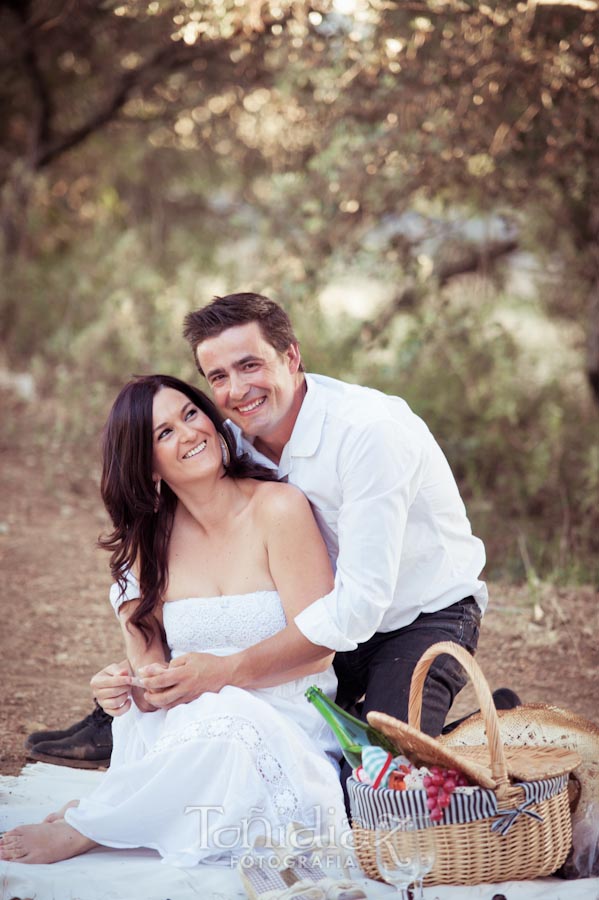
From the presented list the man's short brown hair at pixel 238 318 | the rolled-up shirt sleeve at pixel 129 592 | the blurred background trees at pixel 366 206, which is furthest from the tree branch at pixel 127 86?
the rolled-up shirt sleeve at pixel 129 592

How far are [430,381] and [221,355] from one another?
4633mm

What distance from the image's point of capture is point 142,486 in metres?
3.53

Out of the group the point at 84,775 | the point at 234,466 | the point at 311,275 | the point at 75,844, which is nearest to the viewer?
the point at 75,844

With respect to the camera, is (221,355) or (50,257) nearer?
(221,355)

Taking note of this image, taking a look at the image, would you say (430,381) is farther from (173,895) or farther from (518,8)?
(173,895)

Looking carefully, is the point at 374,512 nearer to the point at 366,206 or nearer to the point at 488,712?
the point at 488,712

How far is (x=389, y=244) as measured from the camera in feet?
26.8

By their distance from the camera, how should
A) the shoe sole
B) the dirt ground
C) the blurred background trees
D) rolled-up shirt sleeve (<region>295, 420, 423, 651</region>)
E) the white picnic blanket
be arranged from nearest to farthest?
1. the white picnic blanket
2. rolled-up shirt sleeve (<region>295, 420, 423, 651</region>)
3. the shoe sole
4. the dirt ground
5. the blurred background trees

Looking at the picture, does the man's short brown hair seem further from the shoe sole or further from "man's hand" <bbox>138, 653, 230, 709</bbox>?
the shoe sole

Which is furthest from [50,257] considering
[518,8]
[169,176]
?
[518,8]

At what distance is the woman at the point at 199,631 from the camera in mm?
3174

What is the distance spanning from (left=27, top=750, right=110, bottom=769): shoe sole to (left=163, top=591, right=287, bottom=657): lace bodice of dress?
2.64 feet

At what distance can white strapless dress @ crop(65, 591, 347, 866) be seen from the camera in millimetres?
3133

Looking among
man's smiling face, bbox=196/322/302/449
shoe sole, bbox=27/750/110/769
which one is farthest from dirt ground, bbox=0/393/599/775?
man's smiling face, bbox=196/322/302/449
